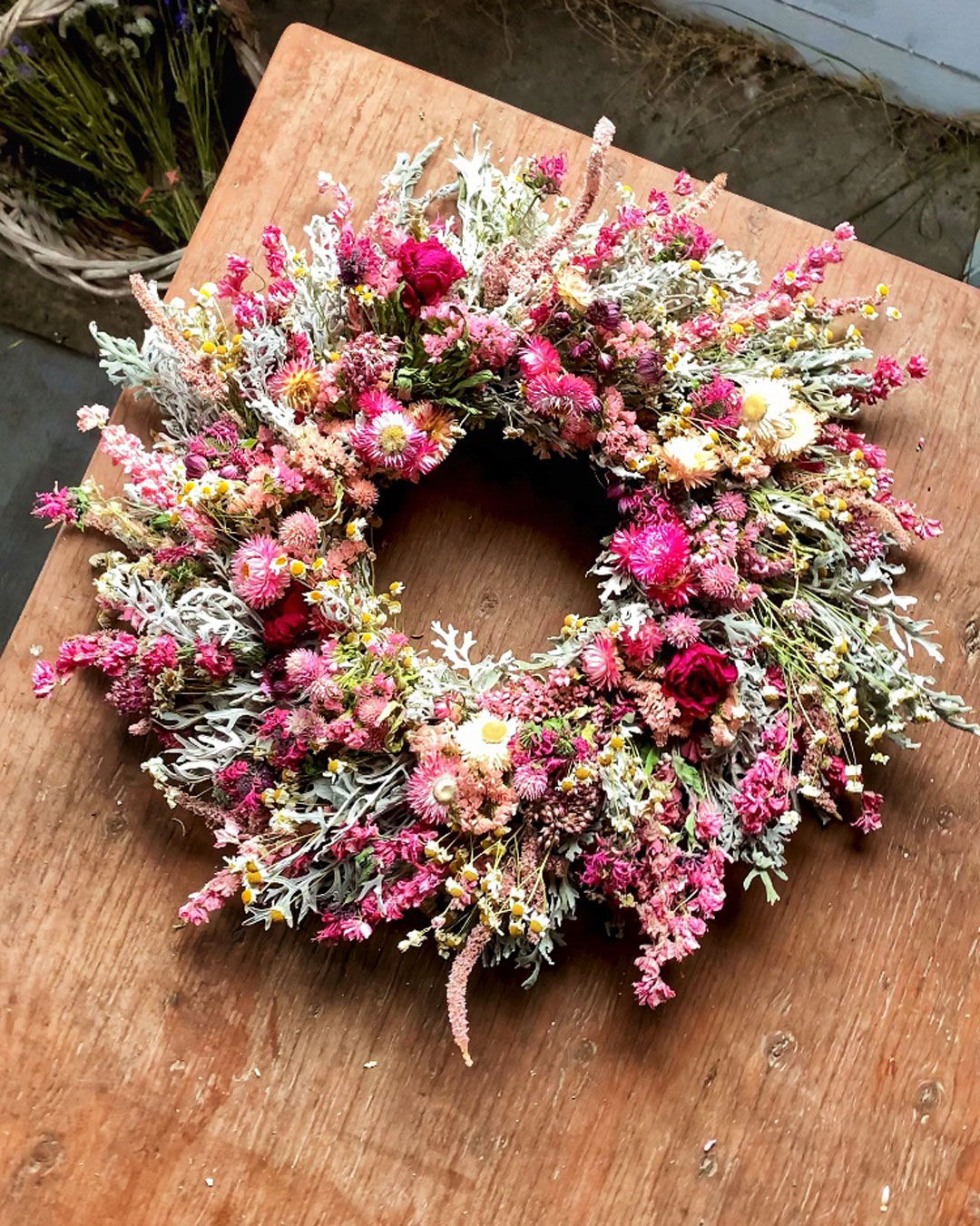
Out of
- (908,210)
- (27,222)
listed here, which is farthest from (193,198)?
(908,210)

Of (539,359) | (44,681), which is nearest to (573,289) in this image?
(539,359)

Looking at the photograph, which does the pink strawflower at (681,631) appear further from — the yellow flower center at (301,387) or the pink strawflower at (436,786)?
the yellow flower center at (301,387)

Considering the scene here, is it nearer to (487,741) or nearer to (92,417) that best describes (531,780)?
(487,741)

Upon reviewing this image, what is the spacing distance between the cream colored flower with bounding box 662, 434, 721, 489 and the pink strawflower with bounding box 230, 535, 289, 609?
50 cm

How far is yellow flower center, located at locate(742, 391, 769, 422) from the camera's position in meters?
1.31

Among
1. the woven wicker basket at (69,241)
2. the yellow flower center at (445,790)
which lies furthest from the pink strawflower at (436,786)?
the woven wicker basket at (69,241)

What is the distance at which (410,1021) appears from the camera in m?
1.44

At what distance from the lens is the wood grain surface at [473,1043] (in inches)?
56.6

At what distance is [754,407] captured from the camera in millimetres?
1310

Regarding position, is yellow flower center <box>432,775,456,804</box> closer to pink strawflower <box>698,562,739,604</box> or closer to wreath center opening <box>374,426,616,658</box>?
wreath center opening <box>374,426,616,658</box>

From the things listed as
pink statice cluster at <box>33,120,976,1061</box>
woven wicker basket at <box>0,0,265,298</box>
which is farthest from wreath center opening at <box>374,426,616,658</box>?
woven wicker basket at <box>0,0,265,298</box>

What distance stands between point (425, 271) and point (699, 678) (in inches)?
23.6

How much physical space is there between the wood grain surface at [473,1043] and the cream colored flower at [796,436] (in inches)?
11.4

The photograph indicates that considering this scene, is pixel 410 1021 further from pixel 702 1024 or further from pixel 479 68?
pixel 479 68
